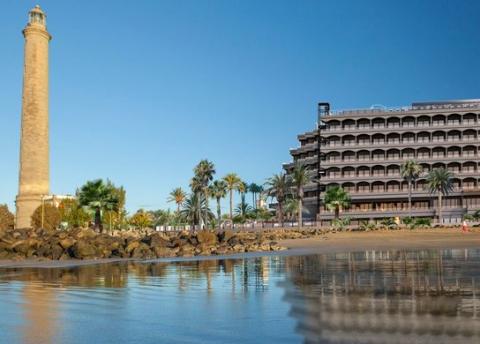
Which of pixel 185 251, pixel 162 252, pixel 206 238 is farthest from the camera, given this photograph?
pixel 206 238

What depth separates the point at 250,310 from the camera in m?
11.4

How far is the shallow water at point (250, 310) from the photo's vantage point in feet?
28.3

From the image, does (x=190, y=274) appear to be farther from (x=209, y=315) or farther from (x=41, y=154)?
(x=41, y=154)

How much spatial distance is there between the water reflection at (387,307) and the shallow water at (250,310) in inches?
0.7

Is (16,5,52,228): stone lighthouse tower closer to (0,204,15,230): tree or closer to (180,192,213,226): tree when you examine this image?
(0,204,15,230): tree

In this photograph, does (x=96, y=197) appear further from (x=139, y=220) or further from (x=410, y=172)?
(x=139, y=220)

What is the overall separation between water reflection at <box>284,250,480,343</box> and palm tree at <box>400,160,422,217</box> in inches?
3001

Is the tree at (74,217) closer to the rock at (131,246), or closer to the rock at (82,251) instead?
the rock at (131,246)

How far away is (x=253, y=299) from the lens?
13.2 m

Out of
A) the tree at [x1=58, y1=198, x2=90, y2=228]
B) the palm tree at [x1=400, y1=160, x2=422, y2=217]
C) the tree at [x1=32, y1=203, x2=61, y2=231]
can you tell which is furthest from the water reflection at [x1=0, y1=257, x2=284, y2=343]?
the palm tree at [x1=400, y1=160, x2=422, y2=217]

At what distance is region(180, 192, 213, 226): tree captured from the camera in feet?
365

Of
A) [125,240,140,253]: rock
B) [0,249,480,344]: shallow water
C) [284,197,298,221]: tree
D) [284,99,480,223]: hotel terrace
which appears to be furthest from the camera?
[284,197,298,221]: tree

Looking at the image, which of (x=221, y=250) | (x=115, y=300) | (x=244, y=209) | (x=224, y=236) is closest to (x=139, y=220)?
(x=244, y=209)

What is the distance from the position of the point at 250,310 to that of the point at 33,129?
235 ft
